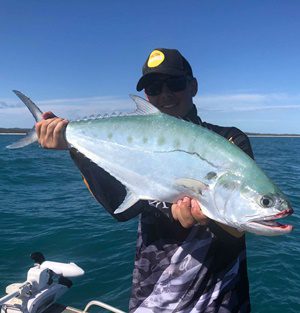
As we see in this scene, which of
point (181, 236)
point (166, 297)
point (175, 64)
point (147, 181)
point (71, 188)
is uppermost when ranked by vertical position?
point (175, 64)

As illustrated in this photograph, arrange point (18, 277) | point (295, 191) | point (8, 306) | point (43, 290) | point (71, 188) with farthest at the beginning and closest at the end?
point (71, 188) → point (295, 191) → point (18, 277) → point (43, 290) → point (8, 306)

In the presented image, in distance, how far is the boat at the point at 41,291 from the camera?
532 cm

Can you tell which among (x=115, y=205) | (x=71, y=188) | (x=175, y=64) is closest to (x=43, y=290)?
(x=115, y=205)

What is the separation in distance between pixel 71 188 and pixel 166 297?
19082 millimetres

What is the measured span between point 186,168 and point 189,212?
0.39 metres

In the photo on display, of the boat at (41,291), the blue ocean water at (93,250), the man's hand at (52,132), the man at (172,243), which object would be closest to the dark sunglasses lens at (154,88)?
the man at (172,243)

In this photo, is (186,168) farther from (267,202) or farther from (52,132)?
(52,132)

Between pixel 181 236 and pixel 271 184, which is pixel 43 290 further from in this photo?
pixel 271 184

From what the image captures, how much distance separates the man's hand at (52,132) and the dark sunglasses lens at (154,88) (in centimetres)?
98

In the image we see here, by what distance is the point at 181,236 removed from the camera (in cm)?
376

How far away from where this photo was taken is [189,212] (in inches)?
125

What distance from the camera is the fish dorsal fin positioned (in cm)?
336

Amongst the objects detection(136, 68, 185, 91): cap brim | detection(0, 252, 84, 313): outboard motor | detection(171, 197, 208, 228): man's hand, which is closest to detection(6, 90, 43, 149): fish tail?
detection(136, 68, 185, 91): cap brim

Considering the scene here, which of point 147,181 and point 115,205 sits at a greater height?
point 147,181
